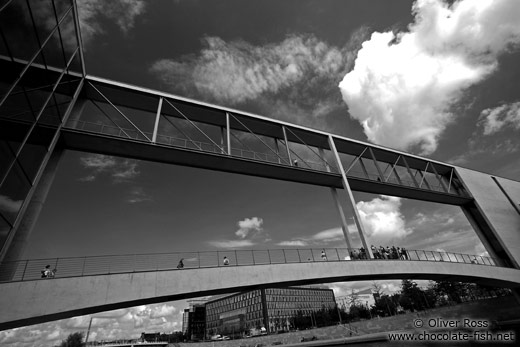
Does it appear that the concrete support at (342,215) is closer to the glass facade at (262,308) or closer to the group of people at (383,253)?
the group of people at (383,253)

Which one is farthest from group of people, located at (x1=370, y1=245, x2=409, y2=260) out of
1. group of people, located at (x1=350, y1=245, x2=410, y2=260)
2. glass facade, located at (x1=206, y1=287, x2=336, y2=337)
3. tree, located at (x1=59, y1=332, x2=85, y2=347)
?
tree, located at (x1=59, y1=332, x2=85, y2=347)

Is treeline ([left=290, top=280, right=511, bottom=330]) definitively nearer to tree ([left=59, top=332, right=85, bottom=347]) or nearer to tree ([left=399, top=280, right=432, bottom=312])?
tree ([left=399, top=280, right=432, bottom=312])

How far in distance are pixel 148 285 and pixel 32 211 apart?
22.8 feet

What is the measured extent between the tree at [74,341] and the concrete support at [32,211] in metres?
105

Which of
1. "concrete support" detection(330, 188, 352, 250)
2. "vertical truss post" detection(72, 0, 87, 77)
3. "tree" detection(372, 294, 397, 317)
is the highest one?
"vertical truss post" detection(72, 0, 87, 77)

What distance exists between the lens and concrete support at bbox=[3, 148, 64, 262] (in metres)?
11.4

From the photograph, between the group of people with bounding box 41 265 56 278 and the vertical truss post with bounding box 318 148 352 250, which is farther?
the vertical truss post with bounding box 318 148 352 250

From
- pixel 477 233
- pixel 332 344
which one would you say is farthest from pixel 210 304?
pixel 477 233

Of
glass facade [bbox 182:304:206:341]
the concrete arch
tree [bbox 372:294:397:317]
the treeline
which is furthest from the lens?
glass facade [bbox 182:304:206:341]

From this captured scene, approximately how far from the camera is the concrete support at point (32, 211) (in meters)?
11.4

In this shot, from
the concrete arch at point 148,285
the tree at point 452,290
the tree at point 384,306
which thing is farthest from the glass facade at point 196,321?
the concrete arch at point 148,285

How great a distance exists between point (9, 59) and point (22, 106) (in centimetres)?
220

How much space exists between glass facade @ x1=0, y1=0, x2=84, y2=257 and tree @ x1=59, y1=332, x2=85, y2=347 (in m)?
107

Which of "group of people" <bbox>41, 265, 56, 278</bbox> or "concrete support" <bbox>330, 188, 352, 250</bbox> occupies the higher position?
"concrete support" <bbox>330, 188, 352, 250</bbox>
